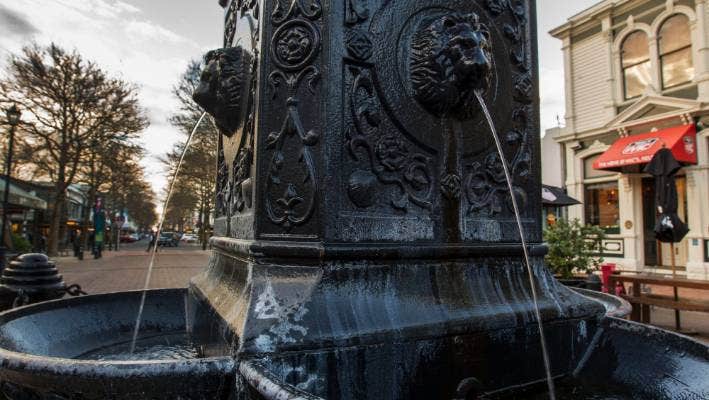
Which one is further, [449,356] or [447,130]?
[447,130]

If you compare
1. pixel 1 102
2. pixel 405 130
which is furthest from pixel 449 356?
pixel 1 102

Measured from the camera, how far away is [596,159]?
56.7ft

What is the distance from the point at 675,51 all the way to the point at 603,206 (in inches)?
232

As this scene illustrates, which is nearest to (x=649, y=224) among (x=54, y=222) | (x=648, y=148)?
(x=648, y=148)

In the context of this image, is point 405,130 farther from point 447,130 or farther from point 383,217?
point 383,217

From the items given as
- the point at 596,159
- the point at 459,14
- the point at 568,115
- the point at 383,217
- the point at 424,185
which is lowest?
the point at 383,217

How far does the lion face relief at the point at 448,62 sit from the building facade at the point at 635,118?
1486cm

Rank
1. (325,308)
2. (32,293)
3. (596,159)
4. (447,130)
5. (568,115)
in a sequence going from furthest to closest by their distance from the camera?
(568,115)
(596,159)
(32,293)
(447,130)
(325,308)

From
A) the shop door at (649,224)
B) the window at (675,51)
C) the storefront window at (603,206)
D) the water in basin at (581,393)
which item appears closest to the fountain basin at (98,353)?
the water in basin at (581,393)

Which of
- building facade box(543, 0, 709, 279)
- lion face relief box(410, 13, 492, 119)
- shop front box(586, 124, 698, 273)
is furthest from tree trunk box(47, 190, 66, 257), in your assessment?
lion face relief box(410, 13, 492, 119)

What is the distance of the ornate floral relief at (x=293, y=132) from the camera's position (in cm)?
181

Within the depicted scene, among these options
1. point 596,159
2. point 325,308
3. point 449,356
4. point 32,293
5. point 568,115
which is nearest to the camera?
point 325,308

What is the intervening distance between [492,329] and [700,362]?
824mm

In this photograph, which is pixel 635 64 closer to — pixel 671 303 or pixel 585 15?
pixel 585 15
